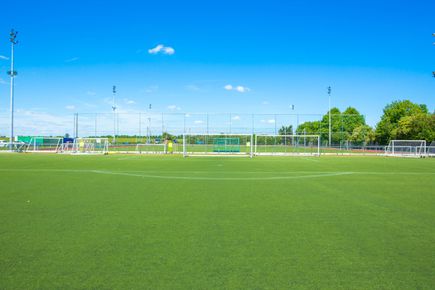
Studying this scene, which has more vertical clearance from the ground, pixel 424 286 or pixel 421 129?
pixel 421 129

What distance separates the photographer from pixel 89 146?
38000 mm

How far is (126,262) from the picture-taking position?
3664 mm

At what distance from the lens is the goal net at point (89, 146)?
36562 millimetres

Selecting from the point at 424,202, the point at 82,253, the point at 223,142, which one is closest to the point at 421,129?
the point at 223,142

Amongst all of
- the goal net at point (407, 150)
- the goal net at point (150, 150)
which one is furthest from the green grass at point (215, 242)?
the goal net at point (150, 150)

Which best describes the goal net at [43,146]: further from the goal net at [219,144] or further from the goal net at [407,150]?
the goal net at [407,150]

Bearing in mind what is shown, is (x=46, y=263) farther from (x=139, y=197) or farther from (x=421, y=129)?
(x=421, y=129)

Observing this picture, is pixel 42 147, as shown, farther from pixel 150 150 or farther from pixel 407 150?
pixel 407 150

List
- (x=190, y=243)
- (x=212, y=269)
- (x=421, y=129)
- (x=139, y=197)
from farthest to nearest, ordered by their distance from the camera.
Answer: (x=421, y=129) → (x=139, y=197) → (x=190, y=243) → (x=212, y=269)

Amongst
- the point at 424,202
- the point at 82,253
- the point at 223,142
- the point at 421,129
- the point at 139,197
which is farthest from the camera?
the point at 421,129

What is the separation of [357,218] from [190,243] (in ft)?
11.0

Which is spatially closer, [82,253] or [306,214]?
[82,253]

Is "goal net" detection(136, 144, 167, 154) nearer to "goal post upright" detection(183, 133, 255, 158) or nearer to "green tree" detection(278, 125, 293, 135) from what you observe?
"goal post upright" detection(183, 133, 255, 158)

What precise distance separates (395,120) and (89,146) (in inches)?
2263
